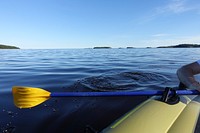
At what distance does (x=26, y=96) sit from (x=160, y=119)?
2.27m

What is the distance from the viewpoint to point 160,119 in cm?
307

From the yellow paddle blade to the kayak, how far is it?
Answer: 1.56 meters

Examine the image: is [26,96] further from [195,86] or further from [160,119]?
[195,86]

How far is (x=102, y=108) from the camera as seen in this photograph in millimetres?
5359

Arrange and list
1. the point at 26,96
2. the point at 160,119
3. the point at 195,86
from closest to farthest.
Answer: the point at 160,119
the point at 195,86
the point at 26,96

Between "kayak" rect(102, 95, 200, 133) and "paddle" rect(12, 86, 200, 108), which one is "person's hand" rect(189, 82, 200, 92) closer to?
"paddle" rect(12, 86, 200, 108)

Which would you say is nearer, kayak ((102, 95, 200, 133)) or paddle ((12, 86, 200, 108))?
kayak ((102, 95, 200, 133))

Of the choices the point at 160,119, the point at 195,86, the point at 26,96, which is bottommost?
the point at 160,119

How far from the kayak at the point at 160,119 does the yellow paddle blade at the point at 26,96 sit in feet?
5.12

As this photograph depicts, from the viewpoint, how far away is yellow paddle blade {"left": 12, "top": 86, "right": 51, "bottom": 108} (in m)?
3.64

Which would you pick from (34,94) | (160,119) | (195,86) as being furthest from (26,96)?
(195,86)

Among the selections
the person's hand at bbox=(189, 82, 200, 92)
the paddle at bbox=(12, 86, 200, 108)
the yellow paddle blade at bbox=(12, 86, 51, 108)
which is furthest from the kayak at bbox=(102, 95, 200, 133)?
the yellow paddle blade at bbox=(12, 86, 51, 108)

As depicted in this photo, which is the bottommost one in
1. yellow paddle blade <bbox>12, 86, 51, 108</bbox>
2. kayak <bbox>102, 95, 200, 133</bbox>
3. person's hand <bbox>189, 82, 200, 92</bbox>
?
kayak <bbox>102, 95, 200, 133</bbox>

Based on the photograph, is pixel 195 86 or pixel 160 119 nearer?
pixel 160 119
